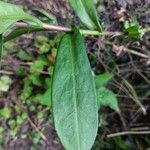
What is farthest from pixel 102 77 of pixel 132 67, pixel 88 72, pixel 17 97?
pixel 88 72

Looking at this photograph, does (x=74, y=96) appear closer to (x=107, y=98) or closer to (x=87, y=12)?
(x=87, y=12)

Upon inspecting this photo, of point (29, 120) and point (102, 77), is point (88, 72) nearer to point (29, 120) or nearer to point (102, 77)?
point (102, 77)

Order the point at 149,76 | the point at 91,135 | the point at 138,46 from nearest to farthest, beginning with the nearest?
the point at 91,135 < the point at 138,46 < the point at 149,76

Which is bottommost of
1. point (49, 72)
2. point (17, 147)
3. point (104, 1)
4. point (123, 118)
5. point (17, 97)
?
point (17, 147)

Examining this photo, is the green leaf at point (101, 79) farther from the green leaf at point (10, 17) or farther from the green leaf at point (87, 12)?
the green leaf at point (10, 17)

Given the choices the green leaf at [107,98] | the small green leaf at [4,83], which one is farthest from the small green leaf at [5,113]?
the green leaf at [107,98]
